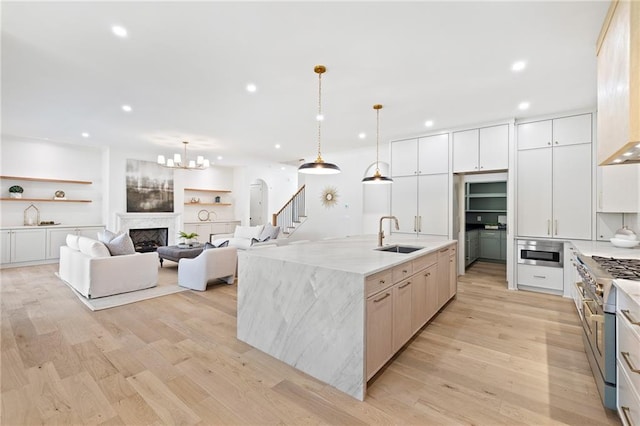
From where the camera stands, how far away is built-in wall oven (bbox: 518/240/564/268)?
4.54 metres

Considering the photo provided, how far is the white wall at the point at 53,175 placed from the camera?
253 inches

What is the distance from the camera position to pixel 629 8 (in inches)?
70.4

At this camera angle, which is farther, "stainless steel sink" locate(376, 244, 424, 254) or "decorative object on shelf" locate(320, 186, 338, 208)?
"decorative object on shelf" locate(320, 186, 338, 208)

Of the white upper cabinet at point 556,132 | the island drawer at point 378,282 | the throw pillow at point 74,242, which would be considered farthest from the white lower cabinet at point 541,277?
the throw pillow at point 74,242

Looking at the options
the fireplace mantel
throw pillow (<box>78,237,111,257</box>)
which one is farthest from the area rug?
the fireplace mantel

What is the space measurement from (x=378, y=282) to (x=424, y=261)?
3.75ft

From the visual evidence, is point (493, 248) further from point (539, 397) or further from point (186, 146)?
point (186, 146)

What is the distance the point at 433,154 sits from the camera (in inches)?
223

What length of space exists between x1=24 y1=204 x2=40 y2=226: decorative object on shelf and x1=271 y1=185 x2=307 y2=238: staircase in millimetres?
5731

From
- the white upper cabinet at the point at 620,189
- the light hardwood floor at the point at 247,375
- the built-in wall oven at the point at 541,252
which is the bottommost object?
the light hardwood floor at the point at 247,375

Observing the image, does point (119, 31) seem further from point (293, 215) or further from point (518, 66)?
point (293, 215)

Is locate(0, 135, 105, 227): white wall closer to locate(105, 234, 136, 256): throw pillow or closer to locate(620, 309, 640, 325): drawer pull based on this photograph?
locate(105, 234, 136, 256): throw pillow

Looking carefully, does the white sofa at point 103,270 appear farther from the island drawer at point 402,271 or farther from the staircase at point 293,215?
the staircase at point 293,215

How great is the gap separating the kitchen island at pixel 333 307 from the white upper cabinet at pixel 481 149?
2.93m
